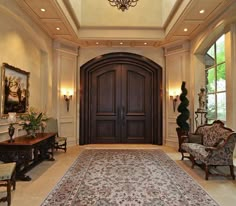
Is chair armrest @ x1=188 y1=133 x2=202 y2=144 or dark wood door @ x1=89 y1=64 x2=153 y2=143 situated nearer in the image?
chair armrest @ x1=188 y1=133 x2=202 y2=144

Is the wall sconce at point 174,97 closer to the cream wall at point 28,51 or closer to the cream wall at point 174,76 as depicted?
the cream wall at point 174,76

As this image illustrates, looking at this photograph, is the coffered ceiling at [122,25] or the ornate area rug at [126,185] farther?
the coffered ceiling at [122,25]

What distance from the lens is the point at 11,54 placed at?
525cm

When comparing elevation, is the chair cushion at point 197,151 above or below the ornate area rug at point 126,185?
above

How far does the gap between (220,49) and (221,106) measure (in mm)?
1643

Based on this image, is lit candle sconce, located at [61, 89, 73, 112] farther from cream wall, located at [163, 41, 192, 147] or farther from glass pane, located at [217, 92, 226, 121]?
glass pane, located at [217, 92, 226, 121]

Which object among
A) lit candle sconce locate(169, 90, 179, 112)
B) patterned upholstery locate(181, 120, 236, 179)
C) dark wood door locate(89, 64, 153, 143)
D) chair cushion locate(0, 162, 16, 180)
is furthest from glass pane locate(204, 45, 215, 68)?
chair cushion locate(0, 162, 16, 180)

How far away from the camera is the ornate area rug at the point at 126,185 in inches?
131

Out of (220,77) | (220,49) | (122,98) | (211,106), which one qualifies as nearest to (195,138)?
(211,106)

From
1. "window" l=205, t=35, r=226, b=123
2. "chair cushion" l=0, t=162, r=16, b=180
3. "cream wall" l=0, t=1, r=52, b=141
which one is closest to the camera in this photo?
"chair cushion" l=0, t=162, r=16, b=180

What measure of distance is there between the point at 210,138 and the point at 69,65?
207 inches

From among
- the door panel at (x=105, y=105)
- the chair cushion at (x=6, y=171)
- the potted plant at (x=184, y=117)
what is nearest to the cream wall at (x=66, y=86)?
the door panel at (x=105, y=105)

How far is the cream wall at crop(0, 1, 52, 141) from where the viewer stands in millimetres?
4891

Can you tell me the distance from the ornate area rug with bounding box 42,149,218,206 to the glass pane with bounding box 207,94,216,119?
233cm
